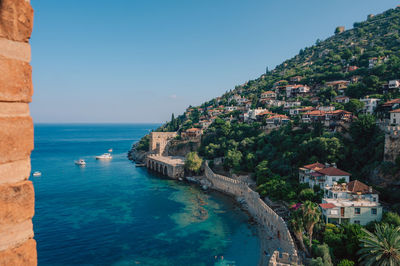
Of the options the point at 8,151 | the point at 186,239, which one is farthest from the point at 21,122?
the point at 186,239

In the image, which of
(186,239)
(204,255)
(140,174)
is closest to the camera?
(204,255)

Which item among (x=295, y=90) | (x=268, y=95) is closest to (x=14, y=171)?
(x=295, y=90)

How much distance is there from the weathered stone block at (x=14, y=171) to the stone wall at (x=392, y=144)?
36.6m

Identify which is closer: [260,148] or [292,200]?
[292,200]

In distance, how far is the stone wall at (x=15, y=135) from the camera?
209cm

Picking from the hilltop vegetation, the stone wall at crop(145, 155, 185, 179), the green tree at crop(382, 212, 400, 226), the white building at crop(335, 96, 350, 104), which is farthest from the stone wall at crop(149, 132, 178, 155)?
the green tree at crop(382, 212, 400, 226)

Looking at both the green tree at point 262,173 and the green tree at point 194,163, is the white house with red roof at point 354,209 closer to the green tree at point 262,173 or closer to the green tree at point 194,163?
the green tree at point 262,173

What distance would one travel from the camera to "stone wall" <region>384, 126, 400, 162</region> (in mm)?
29047

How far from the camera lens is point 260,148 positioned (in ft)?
160

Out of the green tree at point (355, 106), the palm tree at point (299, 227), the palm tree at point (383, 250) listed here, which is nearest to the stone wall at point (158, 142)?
the green tree at point (355, 106)

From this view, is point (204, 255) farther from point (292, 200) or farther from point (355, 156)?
point (355, 156)

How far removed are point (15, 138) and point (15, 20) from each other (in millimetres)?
1079

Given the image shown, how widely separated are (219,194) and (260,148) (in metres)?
13.4

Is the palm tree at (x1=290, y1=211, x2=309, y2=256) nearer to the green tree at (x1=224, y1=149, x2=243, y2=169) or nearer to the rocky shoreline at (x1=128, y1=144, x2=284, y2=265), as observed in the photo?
the rocky shoreline at (x1=128, y1=144, x2=284, y2=265)
